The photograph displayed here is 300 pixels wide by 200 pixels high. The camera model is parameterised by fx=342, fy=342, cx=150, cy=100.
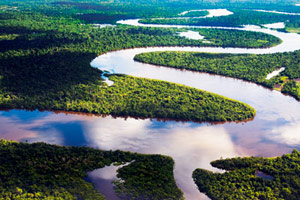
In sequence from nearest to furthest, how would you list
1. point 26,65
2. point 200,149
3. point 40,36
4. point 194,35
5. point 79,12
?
1. point 200,149
2. point 26,65
3. point 40,36
4. point 194,35
5. point 79,12

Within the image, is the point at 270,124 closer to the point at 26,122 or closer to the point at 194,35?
the point at 26,122

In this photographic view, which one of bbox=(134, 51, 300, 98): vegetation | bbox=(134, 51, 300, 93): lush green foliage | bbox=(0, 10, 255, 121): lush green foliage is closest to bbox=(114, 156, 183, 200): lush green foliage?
bbox=(0, 10, 255, 121): lush green foliage

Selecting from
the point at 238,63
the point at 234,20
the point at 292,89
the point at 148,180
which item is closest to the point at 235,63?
the point at 238,63

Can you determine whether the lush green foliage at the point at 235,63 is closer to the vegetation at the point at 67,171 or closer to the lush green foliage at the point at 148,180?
the lush green foliage at the point at 148,180

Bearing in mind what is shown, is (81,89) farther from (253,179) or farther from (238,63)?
(238,63)

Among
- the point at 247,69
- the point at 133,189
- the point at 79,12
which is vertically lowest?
the point at 133,189

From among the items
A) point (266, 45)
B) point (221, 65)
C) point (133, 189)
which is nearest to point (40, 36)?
point (221, 65)
